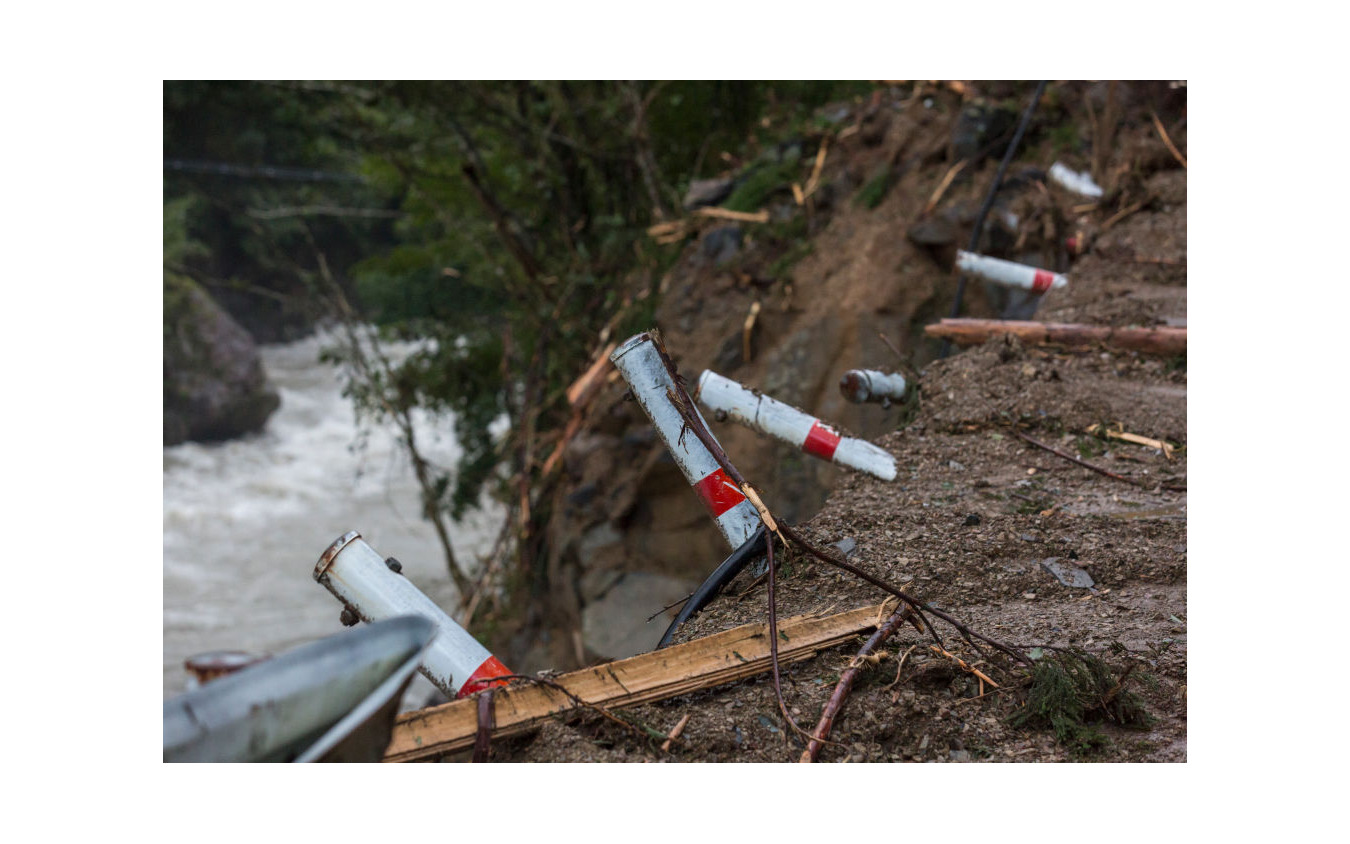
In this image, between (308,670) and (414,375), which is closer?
(308,670)

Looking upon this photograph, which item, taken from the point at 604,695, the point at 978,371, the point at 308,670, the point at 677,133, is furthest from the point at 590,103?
the point at 308,670

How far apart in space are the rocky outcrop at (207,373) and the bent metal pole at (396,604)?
7099 mm

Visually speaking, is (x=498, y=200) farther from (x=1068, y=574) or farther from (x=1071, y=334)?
(x=1068, y=574)

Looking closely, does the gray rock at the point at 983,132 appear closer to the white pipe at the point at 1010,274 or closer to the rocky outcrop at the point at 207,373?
the white pipe at the point at 1010,274

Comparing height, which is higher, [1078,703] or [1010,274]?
[1010,274]

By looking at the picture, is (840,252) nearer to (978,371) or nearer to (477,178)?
(978,371)

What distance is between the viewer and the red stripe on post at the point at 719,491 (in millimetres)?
2146

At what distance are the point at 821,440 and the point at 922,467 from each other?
364mm

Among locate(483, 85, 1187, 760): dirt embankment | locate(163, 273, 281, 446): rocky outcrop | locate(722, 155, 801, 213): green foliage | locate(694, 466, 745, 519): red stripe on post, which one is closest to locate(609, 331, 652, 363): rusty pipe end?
locate(694, 466, 745, 519): red stripe on post

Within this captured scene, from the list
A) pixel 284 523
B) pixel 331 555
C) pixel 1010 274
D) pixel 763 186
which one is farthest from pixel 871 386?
pixel 284 523

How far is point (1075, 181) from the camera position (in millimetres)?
4910

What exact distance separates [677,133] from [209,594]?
5142 mm

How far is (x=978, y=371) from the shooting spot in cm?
338

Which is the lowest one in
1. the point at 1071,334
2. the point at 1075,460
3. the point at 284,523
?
the point at 284,523
